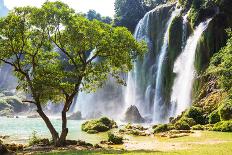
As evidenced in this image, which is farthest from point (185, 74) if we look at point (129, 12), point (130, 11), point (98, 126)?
point (130, 11)

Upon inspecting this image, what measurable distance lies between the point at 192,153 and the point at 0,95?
152 metres

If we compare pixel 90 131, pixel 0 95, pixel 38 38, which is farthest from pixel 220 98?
pixel 0 95

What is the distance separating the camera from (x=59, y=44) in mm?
33812

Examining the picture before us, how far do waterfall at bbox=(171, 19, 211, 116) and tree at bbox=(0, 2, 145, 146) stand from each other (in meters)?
30.8

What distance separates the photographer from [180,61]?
68938mm

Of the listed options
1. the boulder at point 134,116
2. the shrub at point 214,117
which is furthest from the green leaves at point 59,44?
the boulder at point 134,116

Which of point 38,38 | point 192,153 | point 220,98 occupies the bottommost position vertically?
point 192,153

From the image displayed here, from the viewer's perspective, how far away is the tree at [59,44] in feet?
101

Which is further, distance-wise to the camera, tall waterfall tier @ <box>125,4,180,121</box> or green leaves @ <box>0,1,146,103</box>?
tall waterfall tier @ <box>125,4,180,121</box>

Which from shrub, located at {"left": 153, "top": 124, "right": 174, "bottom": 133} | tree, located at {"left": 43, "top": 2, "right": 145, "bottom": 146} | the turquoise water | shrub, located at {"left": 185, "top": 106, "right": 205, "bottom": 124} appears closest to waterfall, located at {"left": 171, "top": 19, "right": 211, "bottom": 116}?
shrub, located at {"left": 185, "top": 106, "right": 205, "bottom": 124}

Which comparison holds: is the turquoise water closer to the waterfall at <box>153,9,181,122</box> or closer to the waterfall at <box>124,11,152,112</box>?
the waterfall at <box>153,9,181,122</box>

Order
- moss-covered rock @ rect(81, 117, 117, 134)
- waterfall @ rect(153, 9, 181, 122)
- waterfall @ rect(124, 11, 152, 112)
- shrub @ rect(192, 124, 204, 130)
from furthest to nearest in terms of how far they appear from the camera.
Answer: waterfall @ rect(124, 11, 152, 112) < waterfall @ rect(153, 9, 181, 122) < moss-covered rock @ rect(81, 117, 117, 134) < shrub @ rect(192, 124, 204, 130)

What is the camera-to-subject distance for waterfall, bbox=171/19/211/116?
62.7m

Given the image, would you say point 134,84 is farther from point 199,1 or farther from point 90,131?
point 90,131
